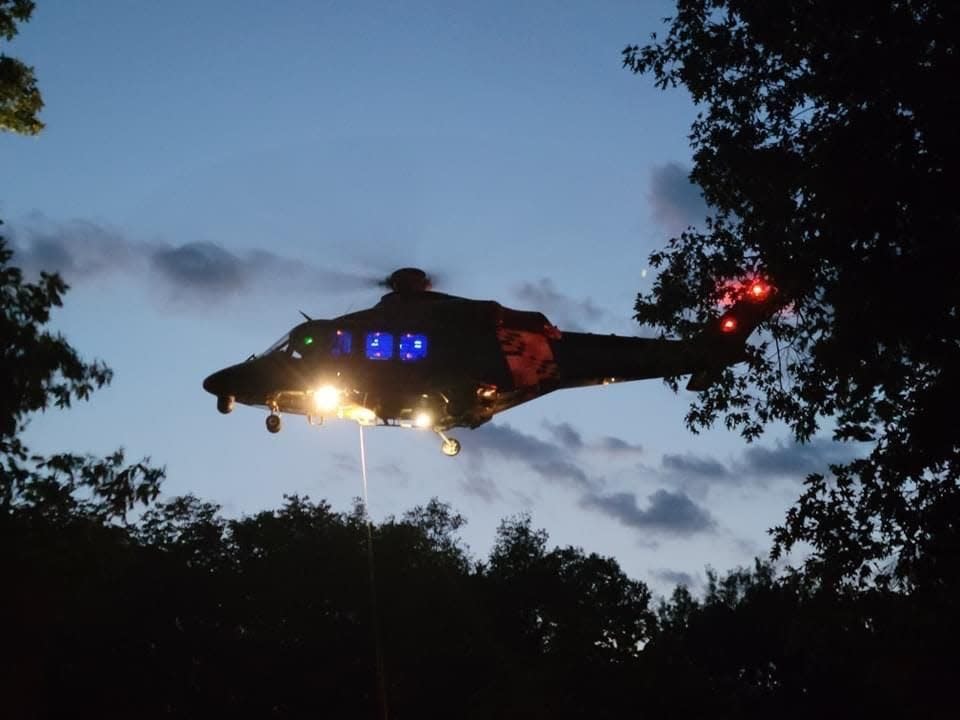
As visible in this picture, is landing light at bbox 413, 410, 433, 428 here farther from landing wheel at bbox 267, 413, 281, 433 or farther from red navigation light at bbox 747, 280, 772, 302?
red navigation light at bbox 747, 280, 772, 302

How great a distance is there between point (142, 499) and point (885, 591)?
9939 millimetres

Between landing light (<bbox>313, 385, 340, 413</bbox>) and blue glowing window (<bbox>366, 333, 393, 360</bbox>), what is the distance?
110 centimetres

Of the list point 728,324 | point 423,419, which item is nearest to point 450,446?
point 423,419

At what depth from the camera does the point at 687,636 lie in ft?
222

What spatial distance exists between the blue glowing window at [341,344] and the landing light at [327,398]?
0.78 m

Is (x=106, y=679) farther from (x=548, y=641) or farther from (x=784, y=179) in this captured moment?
(x=784, y=179)

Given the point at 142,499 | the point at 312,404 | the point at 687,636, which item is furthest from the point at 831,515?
the point at 687,636

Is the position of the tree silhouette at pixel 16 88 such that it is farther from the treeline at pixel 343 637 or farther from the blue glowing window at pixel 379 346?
the treeline at pixel 343 637

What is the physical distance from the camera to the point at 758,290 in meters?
14.3

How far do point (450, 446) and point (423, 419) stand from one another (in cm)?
107

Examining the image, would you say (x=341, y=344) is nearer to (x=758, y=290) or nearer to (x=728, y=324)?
(x=728, y=324)

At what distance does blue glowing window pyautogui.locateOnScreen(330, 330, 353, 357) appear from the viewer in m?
21.9

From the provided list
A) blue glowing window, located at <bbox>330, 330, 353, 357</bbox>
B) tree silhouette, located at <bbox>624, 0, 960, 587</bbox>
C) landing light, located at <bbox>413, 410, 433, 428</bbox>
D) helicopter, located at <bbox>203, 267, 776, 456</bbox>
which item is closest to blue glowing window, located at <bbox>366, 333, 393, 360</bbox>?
helicopter, located at <bbox>203, 267, 776, 456</bbox>

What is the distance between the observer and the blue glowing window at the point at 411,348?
71.7 ft
